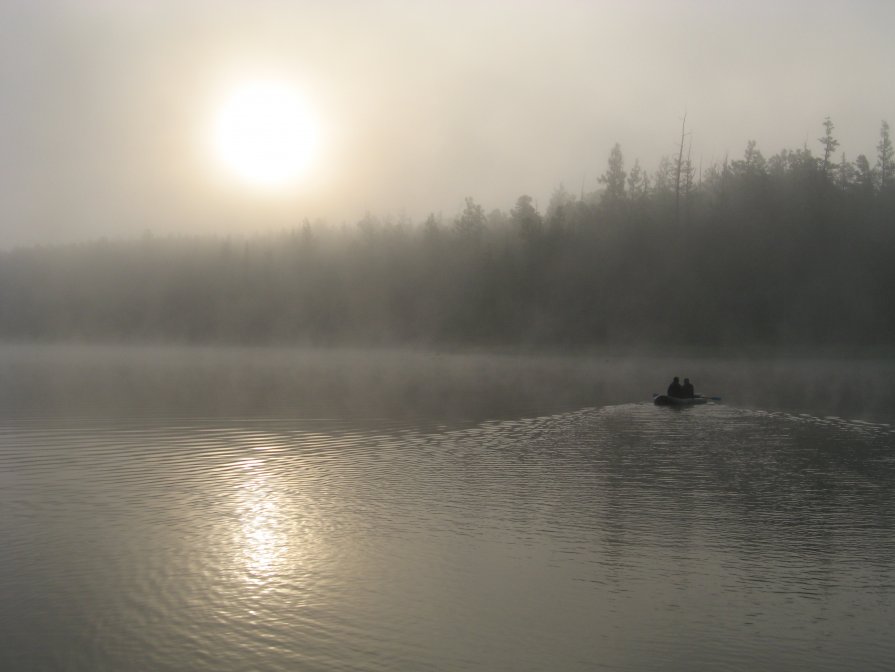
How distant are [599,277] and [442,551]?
3957 inches

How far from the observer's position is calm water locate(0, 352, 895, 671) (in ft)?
Answer: 30.8

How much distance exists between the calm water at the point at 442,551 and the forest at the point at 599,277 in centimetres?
7585

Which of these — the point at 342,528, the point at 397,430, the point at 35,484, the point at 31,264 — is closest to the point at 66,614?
the point at 342,528

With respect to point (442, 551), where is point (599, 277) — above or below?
above

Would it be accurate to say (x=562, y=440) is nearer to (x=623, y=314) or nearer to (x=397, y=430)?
(x=397, y=430)

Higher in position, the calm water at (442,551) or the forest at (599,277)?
the forest at (599,277)

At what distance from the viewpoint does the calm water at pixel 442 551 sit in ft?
30.8

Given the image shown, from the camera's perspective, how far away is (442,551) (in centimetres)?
1313

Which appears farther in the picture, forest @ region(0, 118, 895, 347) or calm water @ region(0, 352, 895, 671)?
forest @ region(0, 118, 895, 347)

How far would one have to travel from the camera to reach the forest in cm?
9831

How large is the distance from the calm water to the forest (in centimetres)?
7585

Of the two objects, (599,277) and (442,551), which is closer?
(442,551)

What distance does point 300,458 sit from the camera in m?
21.5

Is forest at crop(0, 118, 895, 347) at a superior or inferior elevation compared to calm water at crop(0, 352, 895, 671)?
superior
